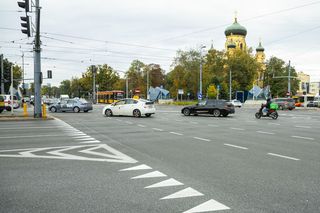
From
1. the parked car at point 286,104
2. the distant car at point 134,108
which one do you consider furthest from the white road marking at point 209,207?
the parked car at point 286,104

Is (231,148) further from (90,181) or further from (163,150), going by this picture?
(90,181)

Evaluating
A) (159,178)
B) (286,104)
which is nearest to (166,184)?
(159,178)

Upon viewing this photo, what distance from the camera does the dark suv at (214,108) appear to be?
27219 millimetres

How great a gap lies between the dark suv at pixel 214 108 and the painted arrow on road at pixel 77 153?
18.3 meters

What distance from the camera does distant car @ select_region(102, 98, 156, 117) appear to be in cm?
2586

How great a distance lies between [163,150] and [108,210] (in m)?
5.03

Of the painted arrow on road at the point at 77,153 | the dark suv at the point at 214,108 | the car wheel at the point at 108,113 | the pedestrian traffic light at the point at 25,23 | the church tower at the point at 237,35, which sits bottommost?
the painted arrow on road at the point at 77,153

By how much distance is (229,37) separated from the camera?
10700cm

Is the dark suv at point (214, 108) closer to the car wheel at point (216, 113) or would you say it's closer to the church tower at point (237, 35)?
the car wheel at point (216, 113)

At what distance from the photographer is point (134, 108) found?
2605 cm

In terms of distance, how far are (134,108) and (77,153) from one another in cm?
1728

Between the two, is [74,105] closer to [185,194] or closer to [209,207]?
[185,194]

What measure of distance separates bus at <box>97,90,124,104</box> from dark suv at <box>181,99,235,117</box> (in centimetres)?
3673

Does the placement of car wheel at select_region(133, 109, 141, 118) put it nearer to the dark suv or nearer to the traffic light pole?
the dark suv
